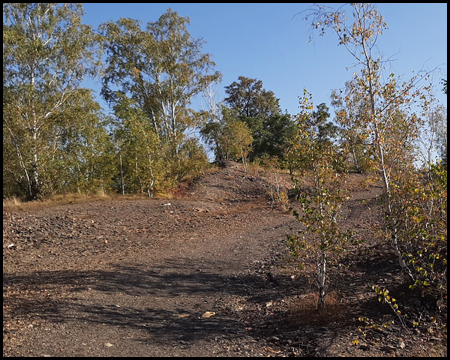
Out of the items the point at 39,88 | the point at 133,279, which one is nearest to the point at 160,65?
the point at 39,88

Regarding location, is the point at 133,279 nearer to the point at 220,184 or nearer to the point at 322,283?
the point at 322,283

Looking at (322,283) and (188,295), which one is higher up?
(322,283)

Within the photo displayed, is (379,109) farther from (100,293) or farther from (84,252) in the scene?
(84,252)

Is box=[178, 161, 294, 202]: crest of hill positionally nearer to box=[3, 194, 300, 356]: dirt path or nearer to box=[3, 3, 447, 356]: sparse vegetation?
box=[3, 3, 447, 356]: sparse vegetation

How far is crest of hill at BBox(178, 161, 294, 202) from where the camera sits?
69.2 ft

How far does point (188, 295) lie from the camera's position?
6223 mm

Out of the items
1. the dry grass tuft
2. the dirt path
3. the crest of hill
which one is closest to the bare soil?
the dirt path

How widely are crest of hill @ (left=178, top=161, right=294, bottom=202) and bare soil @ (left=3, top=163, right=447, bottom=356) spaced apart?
8.52 meters

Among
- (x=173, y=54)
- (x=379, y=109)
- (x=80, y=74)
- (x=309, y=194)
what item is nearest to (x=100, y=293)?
(x=309, y=194)

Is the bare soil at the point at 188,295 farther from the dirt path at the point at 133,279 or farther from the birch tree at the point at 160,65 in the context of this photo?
the birch tree at the point at 160,65

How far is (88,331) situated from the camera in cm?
456

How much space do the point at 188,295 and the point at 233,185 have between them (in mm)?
17556

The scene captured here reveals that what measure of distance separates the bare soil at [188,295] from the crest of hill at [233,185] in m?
8.52

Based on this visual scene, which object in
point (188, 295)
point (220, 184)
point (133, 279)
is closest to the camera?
point (188, 295)
